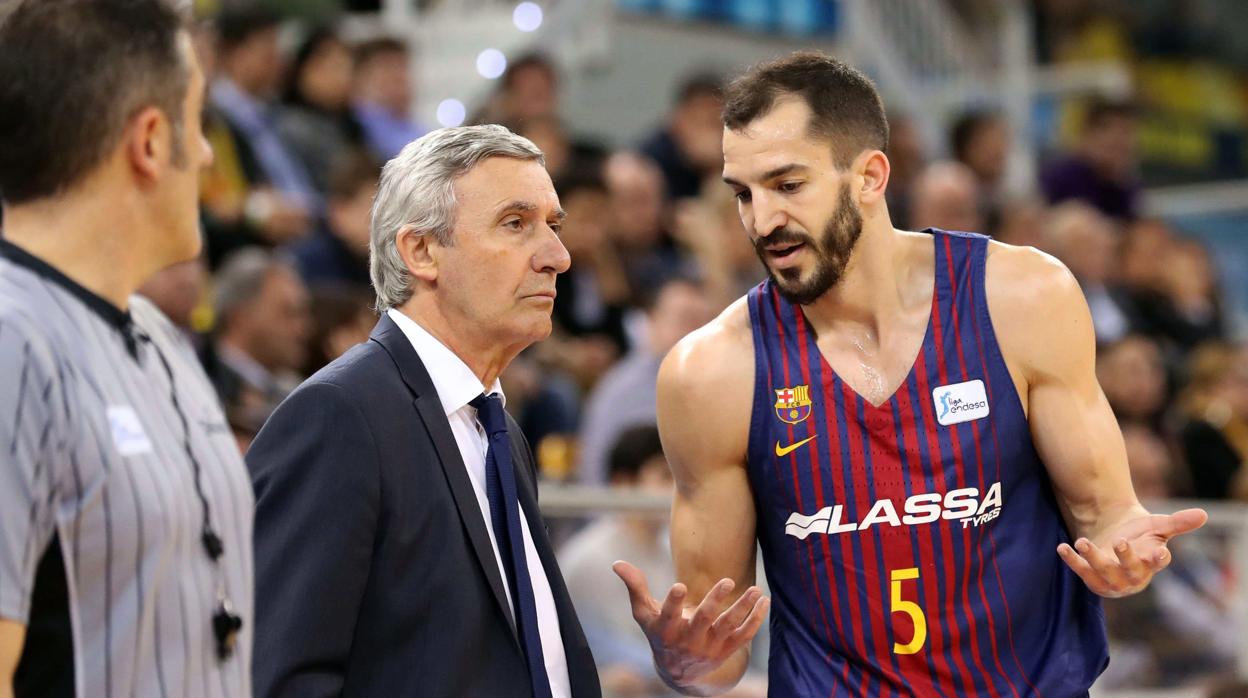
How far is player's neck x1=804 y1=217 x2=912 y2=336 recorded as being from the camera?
3.74 metres

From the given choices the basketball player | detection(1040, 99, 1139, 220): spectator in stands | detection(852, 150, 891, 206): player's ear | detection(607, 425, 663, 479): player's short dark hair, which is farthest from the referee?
detection(1040, 99, 1139, 220): spectator in stands

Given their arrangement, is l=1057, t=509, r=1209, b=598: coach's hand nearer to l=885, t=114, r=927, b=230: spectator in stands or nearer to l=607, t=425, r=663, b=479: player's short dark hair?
l=607, t=425, r=663, b=479: player's short dark hair

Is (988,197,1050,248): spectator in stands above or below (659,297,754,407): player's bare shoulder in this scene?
below

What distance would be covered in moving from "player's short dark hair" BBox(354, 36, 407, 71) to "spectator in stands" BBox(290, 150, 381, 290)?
124 centimetres

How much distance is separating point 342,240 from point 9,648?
5436 millimetres

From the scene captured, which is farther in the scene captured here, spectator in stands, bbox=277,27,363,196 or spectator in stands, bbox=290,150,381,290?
spectator in stands, bbox=277,27,363,196

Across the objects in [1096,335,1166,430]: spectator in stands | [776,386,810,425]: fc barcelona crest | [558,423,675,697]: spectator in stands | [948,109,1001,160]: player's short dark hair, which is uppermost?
[776,386,810,425]: fc barcelona crest

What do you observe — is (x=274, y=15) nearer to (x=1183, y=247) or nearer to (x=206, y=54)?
(x=206, y=54)

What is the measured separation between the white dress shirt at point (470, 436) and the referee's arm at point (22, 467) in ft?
4.07

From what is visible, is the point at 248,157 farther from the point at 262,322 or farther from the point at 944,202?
the point at 944,202

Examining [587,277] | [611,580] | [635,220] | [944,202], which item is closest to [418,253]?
[611,580]

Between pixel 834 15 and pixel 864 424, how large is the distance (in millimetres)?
9510

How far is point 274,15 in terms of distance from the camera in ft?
25.9

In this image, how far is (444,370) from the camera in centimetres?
321
